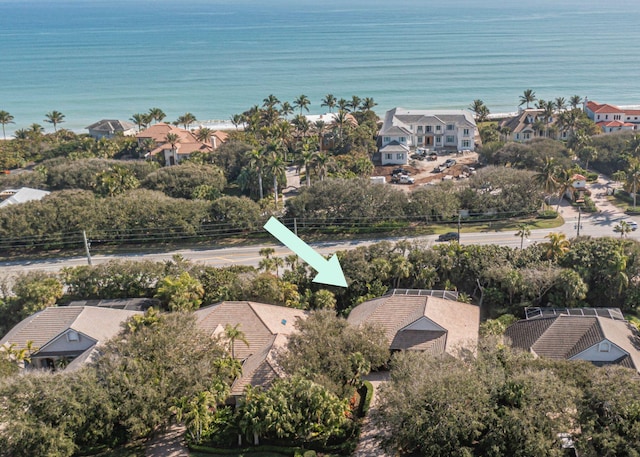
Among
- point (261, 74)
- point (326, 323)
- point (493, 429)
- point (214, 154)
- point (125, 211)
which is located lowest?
point (493, 429)

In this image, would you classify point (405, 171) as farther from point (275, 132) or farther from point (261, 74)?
point (261, 74)

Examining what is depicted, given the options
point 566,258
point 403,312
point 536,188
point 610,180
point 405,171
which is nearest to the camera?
point 403,312

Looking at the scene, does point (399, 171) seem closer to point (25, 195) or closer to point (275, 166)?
point (275, 166)

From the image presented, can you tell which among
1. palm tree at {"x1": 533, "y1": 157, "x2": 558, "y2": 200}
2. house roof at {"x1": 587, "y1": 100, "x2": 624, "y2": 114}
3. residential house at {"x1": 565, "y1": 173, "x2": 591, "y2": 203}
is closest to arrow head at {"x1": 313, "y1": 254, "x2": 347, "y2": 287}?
palm tree at {"x1": 533, "y1": 157, "x2": 558, "y2": 200}

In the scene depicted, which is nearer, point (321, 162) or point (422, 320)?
point (422, 320)

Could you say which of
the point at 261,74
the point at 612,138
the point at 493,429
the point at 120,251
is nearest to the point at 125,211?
Answer: the point at 120,251

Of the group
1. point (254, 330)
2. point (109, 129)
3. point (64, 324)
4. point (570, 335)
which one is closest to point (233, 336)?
point (254, 330)

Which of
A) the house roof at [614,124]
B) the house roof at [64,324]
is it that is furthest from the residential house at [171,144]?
the house roof at [614,124]
